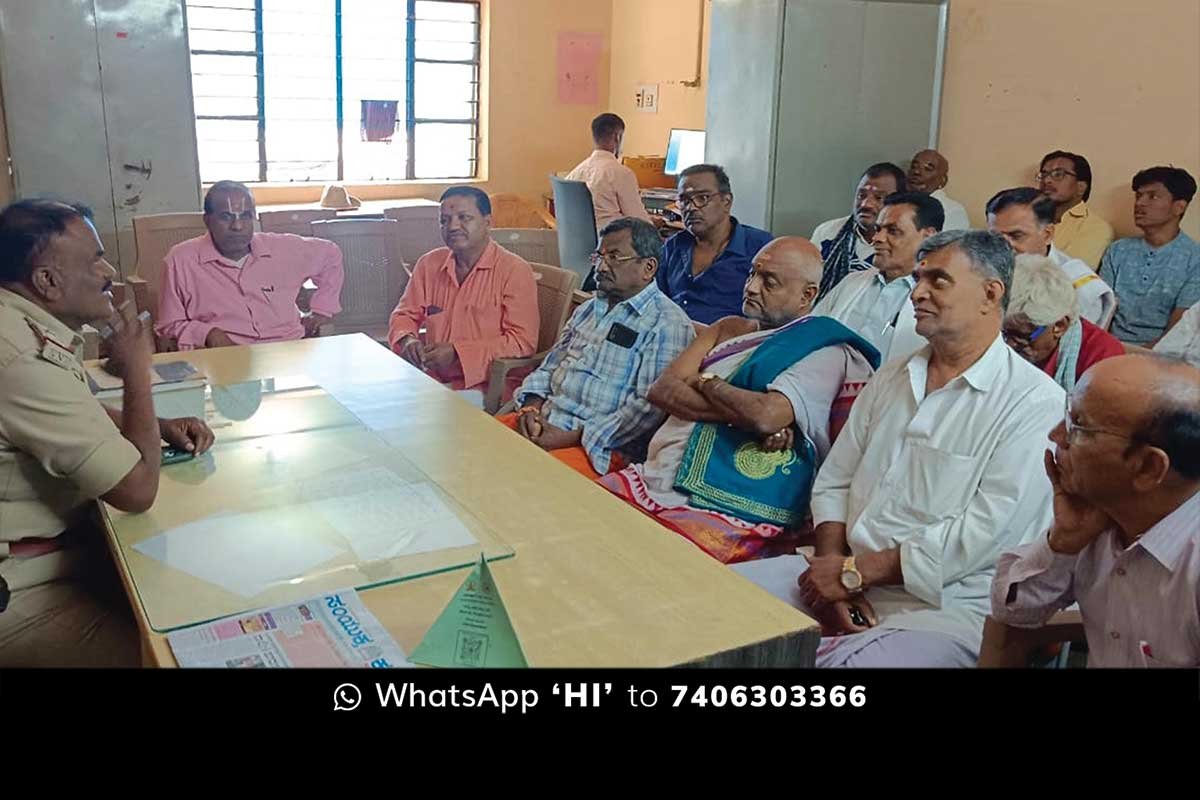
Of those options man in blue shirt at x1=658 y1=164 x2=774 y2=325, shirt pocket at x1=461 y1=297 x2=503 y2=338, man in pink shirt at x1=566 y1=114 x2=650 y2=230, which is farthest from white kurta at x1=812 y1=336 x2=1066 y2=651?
man in pink shirt at x1=566 y1=114 x2=650 y2=230

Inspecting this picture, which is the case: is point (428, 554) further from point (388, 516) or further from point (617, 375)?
Answer: point (617, 375)

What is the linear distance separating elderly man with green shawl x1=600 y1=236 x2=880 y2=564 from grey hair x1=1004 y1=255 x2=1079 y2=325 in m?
0.35

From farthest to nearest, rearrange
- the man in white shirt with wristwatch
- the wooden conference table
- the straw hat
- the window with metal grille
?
the window with metal grille < the straw hat < the man in white shirt with wristwatch < the wooden conference table

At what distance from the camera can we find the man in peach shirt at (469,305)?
345cm

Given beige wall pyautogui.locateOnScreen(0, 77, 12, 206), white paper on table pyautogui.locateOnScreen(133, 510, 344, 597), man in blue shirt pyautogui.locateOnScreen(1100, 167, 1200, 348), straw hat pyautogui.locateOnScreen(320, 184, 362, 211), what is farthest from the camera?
straw hat pyautogui.locateOnScreen(320, 184, 362, 211)

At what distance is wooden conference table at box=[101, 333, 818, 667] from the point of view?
144cm

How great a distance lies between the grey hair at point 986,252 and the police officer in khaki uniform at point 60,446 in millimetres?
1602

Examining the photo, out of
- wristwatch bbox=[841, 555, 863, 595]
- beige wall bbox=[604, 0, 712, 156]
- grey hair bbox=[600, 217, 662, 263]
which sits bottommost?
wristwatch bbox=[841, 555, 863, 595]

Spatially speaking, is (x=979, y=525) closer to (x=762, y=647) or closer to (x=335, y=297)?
(x=762, y=647)

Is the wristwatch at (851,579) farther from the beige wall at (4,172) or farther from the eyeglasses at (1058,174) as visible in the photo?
the beige wall at (4,172)

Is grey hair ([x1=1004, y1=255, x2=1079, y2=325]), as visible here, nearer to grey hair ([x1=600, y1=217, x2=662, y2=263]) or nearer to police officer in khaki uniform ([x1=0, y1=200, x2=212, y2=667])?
grey hair ([x1=600, y1=217, x2=662, y2=263])

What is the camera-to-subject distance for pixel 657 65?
7.71m

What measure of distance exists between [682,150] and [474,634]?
603 centimetres
